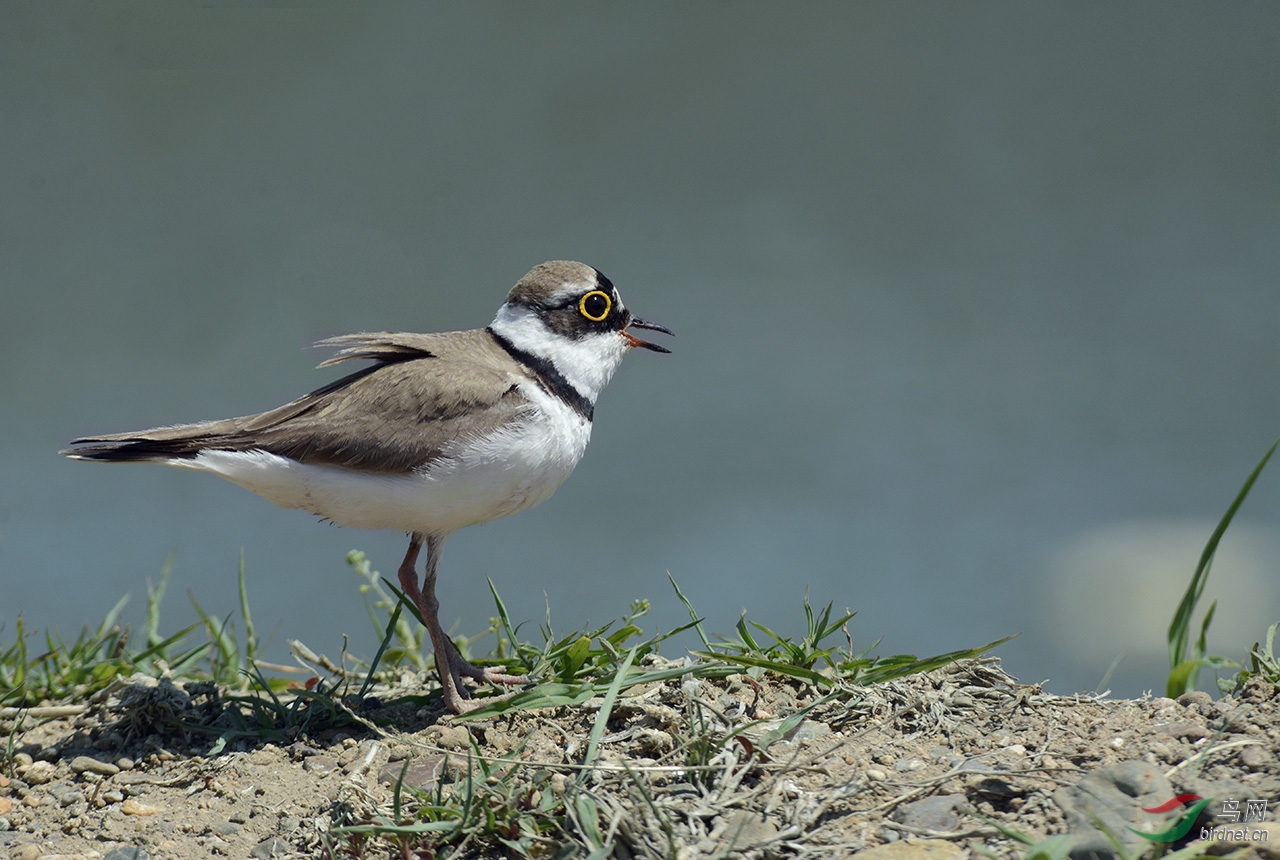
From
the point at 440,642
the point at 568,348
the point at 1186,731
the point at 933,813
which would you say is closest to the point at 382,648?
the point at 440,642

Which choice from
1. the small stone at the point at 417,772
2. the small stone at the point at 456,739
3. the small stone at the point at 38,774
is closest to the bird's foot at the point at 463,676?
the small stone at the point at 456,739

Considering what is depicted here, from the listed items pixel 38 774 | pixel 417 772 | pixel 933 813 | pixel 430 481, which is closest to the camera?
pixel 933 813

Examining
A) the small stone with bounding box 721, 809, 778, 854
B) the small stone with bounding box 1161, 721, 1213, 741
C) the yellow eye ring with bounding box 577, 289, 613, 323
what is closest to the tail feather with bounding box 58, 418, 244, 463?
the yellow eye ring with bounding box 577, 289, 613, 323

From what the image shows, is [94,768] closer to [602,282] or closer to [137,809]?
[137,809]

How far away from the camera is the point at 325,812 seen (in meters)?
3.30

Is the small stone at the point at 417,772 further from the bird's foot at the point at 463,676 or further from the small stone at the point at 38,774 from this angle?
the small stone at the point at 38,774

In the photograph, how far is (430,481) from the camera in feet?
13.2

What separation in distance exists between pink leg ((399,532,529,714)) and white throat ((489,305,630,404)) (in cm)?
89

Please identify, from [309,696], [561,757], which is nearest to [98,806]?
[309,696]

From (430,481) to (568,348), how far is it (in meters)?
0.91

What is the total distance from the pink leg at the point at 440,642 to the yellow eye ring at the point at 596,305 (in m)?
1.15

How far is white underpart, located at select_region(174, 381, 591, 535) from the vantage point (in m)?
4.02

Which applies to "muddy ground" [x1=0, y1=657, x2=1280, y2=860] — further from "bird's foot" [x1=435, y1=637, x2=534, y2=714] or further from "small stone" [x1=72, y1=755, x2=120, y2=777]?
"bird's foot" [x1=435, y1=637, x2=534, y2=714]

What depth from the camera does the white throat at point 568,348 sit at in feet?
14.8
